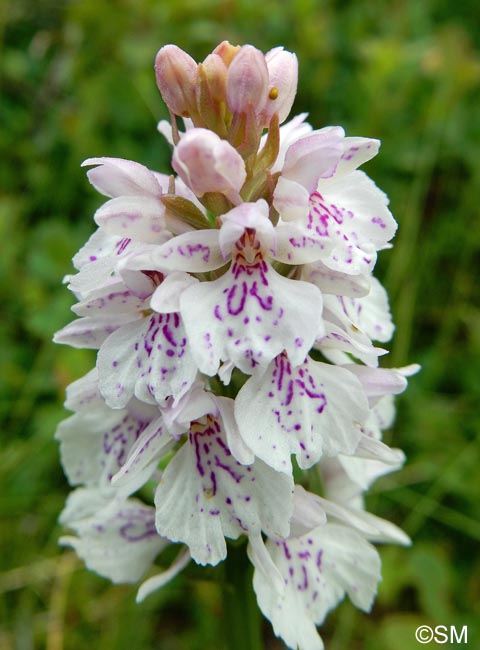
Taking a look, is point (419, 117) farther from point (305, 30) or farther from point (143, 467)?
point (143, 467)

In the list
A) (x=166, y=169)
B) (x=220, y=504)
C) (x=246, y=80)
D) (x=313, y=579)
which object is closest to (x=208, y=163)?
(x=246, y=80)

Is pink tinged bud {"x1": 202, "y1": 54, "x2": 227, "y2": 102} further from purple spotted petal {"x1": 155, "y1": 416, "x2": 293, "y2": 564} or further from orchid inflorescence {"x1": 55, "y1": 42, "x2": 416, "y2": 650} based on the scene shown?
purple spotted petal {"x1": 155, "y1": 416, "x2": 293, "y2": 564}

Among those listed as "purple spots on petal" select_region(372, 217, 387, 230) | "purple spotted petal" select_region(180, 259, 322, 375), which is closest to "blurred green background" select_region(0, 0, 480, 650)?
"purple spotted petal" select_region(180, 259, 322, 375)

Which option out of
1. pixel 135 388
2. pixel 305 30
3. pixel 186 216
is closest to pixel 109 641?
pixel 135 388

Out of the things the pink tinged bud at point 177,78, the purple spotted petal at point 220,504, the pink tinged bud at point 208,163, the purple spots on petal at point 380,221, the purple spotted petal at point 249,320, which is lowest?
the purple spotted petal at point 220,504

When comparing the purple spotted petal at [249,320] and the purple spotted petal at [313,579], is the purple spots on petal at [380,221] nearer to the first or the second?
the purple spotted petal at [249,320]

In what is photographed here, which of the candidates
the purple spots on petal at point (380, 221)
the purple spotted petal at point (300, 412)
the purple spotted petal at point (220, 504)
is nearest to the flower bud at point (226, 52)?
the purple spots on petal at point (380, 221)
